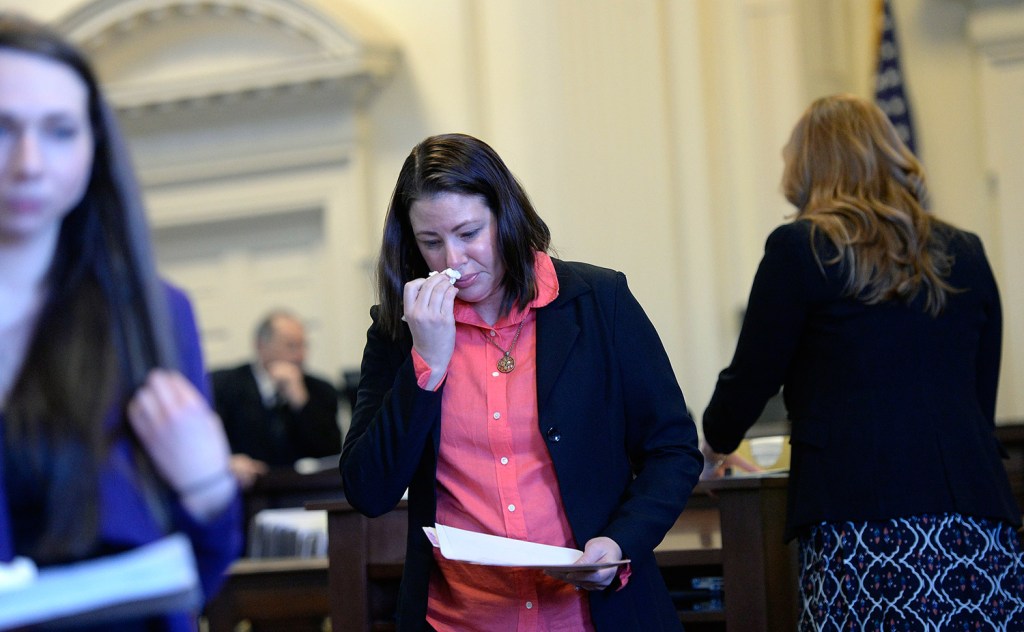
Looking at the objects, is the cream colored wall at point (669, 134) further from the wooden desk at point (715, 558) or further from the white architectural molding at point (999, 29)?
the wooden desk at point (715, 558)

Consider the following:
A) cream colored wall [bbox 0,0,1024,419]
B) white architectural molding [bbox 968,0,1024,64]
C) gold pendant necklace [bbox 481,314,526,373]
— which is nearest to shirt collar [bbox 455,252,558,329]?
gold pendant necklace [bbox 481,314,526,373]

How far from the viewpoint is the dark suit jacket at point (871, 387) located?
253 centimetres

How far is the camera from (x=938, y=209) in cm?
772

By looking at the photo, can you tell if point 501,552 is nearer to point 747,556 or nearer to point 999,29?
point 747,556

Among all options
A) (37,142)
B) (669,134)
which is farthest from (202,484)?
(669,134)

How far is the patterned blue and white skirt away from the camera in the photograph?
247 centimetres

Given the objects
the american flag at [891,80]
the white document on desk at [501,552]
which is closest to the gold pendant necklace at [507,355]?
the white document on desk at [501,552]

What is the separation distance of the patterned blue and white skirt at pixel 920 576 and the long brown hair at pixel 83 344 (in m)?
1.57

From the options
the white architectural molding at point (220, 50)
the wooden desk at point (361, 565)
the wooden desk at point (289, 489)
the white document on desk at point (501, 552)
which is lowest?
the wooden desk at point (289, 489)

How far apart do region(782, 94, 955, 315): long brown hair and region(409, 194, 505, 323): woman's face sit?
0.74 meters

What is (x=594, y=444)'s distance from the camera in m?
2.19

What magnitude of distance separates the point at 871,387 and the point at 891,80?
5.35 metres

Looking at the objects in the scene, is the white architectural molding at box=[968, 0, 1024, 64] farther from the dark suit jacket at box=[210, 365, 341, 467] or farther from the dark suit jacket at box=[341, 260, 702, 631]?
the dark suit jacket at box=[341, 260, 702, 631]

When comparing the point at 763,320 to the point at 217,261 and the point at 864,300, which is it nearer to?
the point at 864,300
